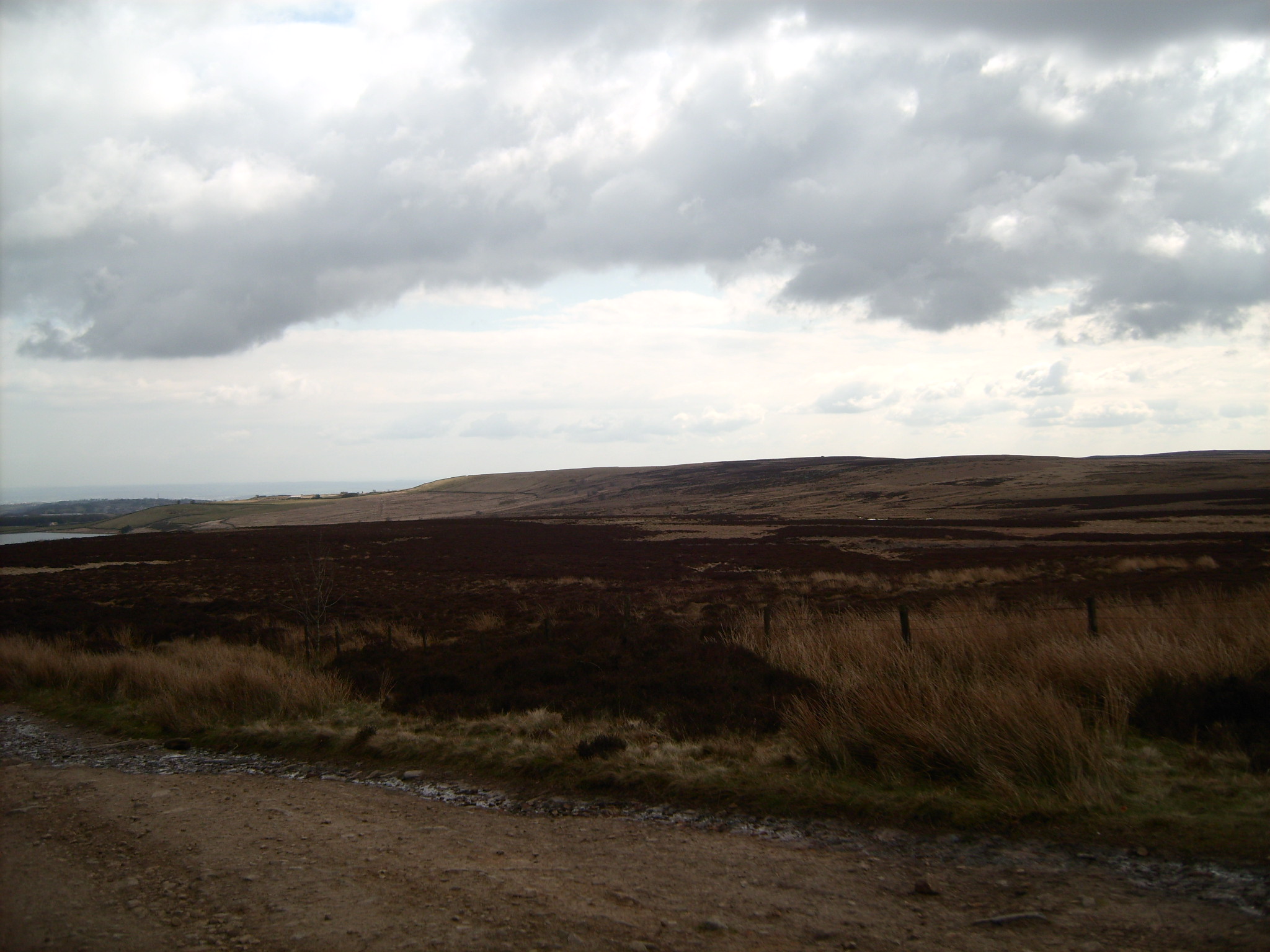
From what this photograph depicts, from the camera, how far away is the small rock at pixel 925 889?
16.4 feet

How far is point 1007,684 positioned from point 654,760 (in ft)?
12.7

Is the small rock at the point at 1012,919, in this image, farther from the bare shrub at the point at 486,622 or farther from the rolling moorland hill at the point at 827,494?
the rolling moorland hill at the point at 827,494

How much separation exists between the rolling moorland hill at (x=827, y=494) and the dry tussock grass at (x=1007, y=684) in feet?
172

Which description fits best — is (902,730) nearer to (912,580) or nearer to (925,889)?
(925,889)

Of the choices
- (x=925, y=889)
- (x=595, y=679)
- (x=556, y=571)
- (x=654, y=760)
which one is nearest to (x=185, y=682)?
(x=595, y=679)

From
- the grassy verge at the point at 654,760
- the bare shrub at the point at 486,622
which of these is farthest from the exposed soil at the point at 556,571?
the grassy verge at the point at 654,760

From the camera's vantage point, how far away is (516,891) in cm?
514

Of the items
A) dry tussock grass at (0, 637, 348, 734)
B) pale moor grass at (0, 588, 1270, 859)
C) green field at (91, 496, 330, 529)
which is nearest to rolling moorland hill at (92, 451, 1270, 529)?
green field at (91, 496, 330, 529)

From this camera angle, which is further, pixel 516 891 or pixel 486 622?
pixel 486 622

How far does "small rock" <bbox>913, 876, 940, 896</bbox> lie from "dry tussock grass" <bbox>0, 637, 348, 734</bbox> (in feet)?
29.5

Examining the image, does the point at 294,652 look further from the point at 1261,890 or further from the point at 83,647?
the point at 1261,890

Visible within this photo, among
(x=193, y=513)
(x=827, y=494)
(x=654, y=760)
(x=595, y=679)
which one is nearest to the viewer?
(x=654, y=760)

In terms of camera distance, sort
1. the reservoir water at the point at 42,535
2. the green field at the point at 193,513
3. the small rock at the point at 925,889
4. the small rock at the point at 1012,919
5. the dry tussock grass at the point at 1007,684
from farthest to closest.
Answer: the green field at the point at 193,513 < the reservoir water at the point at 42,535 < the dry tussock grass at the point at 1007,684 < the small rock at the point at 925,889 < the small rock at the point at 1012,919

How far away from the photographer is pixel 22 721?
37.7 ft
